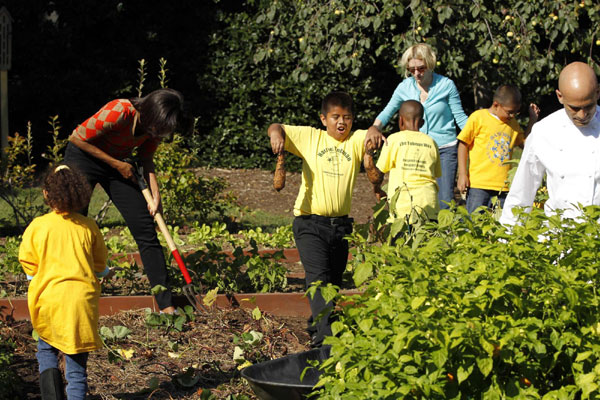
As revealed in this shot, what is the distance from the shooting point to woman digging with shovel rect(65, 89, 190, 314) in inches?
199

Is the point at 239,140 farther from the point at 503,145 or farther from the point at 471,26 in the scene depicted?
the point at 503,145

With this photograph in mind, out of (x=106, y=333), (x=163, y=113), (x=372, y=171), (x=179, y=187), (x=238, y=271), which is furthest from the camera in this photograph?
(x=179, y=187)

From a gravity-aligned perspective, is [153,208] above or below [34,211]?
above

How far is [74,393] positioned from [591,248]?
232 centimetres

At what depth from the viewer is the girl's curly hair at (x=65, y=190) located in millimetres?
3793

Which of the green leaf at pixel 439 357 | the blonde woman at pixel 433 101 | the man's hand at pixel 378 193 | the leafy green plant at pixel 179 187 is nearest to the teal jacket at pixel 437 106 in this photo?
the blonde woman at pixel 433 101

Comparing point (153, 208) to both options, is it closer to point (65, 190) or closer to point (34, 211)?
point (65, 190)

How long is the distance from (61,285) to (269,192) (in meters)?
8.02

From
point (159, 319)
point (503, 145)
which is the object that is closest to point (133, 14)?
point (503, 145)

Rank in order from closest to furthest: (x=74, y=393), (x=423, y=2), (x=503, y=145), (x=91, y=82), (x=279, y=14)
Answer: (x=74, y=393) → (x=503, y=145) → (x=423, y=2) → (x=279, y=14) → (x=91, y=82)

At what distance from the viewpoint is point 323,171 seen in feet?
16.0

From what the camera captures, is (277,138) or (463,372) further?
(277,138)

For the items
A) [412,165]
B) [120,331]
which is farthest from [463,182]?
[120,331]

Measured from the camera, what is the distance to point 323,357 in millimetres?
3744
